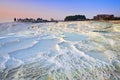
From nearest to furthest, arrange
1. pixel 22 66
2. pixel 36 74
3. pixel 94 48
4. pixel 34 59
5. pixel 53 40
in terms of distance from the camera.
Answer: pixel 36 74, pixel 22 66, pixel 34 59, pixel 94 48, pixel 53 40

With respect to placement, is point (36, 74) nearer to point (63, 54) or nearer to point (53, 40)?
A: point (63, 54)

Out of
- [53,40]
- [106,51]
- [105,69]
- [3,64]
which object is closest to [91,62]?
[105,69]

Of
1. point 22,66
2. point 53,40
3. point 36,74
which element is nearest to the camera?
point 36,74

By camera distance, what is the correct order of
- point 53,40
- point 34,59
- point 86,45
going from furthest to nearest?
1. point 53,40
2. point 86,45
3. point 34,59

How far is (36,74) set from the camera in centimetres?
484

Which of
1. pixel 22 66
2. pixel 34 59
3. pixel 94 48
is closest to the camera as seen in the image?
pixel 22 66

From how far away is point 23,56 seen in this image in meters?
6.59

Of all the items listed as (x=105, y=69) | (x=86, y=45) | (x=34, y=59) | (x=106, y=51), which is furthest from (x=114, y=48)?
(x=34, y=59)

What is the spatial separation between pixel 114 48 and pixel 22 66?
9.80 ft

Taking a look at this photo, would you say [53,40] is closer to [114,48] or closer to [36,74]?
[114,48]

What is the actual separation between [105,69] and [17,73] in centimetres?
193

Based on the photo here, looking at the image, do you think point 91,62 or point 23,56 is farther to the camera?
point 23,56

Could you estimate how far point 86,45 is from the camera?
25.5 ft

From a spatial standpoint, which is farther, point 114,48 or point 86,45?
point 86,45
